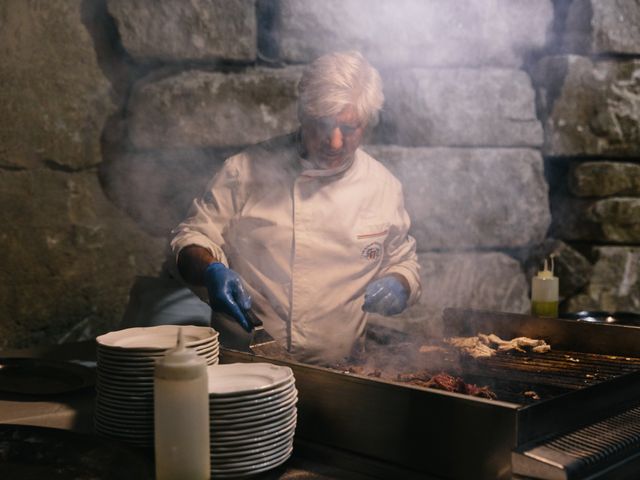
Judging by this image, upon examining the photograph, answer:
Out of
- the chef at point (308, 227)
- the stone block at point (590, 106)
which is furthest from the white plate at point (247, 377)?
the stone block at point (590, 106)

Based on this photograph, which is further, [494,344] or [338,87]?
[338,87]

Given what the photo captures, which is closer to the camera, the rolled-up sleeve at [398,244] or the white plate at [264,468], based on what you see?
the white plate at [264,468]

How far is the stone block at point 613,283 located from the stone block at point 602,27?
113cm

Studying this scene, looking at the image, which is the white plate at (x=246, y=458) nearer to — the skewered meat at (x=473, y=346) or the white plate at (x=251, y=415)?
the white plate at (x=251, y=415)

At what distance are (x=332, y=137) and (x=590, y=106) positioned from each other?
196cm

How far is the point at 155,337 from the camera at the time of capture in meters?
2.02

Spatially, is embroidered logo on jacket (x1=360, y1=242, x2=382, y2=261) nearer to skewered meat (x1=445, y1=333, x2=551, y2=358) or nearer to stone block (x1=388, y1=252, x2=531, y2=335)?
skewered meat (x1=445, y1=333, x2=551, y2=358)

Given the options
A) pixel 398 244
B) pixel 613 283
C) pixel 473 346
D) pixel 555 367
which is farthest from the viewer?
pixel 613 283

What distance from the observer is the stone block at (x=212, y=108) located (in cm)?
362

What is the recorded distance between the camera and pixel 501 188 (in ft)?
13.8

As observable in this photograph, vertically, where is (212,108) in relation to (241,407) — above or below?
above

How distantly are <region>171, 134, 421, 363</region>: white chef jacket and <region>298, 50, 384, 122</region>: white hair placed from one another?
0.29 meters

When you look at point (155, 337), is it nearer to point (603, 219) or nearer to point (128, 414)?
point (128, 414)

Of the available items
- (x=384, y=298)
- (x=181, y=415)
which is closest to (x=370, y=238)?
(x=384, y=298)
